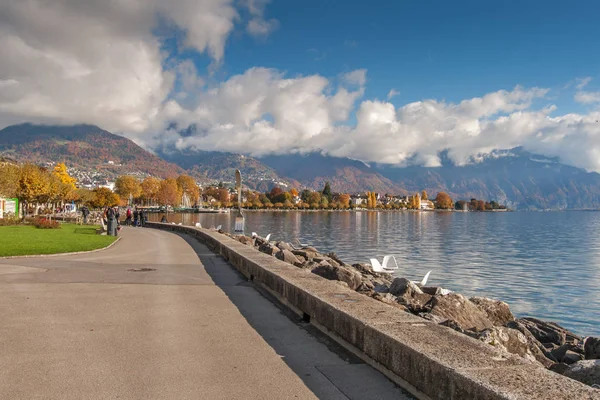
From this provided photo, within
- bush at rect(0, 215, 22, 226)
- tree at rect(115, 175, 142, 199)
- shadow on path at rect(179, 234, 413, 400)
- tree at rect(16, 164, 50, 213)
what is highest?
tree at rect(115, 175, 142, 199)

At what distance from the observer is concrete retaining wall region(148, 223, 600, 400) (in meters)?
4.10

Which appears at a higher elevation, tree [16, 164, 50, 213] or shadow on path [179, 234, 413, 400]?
tree [16, 164, 50, 213]

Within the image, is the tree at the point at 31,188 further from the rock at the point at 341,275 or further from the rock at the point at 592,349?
the rock at the point at 592,349

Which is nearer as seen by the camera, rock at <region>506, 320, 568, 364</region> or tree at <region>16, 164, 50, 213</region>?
rock at <region>506, 320, 568, 364</region>

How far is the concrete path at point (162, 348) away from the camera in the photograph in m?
5.30

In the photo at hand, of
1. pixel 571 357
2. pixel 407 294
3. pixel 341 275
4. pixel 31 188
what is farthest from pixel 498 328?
pixel 31 188

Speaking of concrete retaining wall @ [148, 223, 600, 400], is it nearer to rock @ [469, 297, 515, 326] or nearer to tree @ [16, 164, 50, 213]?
rock @ [469, 297, 515, 326]

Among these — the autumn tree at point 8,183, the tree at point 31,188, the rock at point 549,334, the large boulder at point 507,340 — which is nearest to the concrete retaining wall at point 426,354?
Answer: the large boulder at point 507,340

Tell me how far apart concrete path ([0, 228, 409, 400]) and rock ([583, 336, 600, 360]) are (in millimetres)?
6055

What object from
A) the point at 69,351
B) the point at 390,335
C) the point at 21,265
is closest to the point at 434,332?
the point at 390,335

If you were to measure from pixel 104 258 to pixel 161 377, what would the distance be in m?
14.2

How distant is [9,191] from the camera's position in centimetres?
5325

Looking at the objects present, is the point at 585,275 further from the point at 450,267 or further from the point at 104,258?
the point at 104,258

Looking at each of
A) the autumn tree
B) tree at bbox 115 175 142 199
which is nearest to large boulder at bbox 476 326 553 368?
the autumn tree
